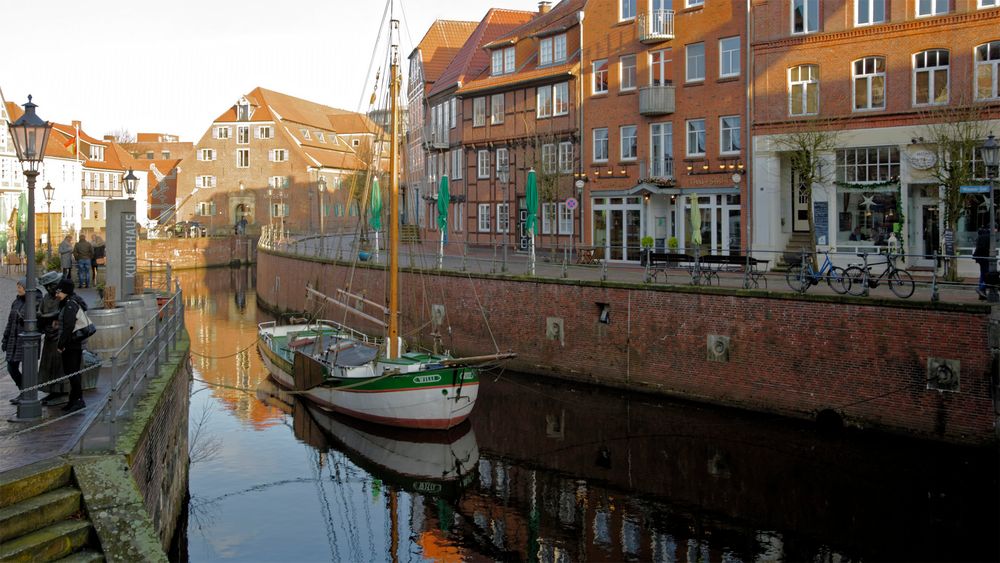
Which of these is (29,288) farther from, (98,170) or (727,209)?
(98,170)

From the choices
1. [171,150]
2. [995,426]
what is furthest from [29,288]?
[171,150]

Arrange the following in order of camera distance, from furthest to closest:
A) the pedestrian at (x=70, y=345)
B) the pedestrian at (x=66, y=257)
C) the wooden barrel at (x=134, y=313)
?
1. the pedestrian at (x=66, y=257)
2. the wooden barrel at (x=134, y=313)
3. the pedestrian at (x=70, y=345)

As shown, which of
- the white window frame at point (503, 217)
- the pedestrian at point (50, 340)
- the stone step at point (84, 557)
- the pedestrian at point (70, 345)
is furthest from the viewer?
the white window frame at point (503, 217)

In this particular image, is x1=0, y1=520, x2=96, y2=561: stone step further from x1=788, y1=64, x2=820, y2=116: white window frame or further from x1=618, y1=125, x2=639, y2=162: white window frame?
x1=618, y1=125, x2=639, y2=162: white window frame

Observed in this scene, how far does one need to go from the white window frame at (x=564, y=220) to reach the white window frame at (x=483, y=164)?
5999mm

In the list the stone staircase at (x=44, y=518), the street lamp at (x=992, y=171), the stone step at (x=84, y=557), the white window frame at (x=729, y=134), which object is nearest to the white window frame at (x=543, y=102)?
the white window frame at (x=729, y=134)

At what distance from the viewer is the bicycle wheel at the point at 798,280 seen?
21.5 metres

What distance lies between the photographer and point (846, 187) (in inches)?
1161

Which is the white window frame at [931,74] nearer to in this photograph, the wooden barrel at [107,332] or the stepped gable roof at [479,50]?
the wooden barrel at [107,332]

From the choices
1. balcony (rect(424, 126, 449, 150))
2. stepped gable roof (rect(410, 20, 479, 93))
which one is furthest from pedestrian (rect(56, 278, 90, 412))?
stepped gable roof (rect(410, 20, 479, 93))

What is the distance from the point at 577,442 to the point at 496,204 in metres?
24.6

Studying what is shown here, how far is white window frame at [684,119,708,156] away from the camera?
33750 mm

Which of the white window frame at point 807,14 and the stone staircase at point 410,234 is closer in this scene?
the white window frame at point 807,14

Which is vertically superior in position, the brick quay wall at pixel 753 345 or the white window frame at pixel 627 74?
the white window frame at pixel 627 74
